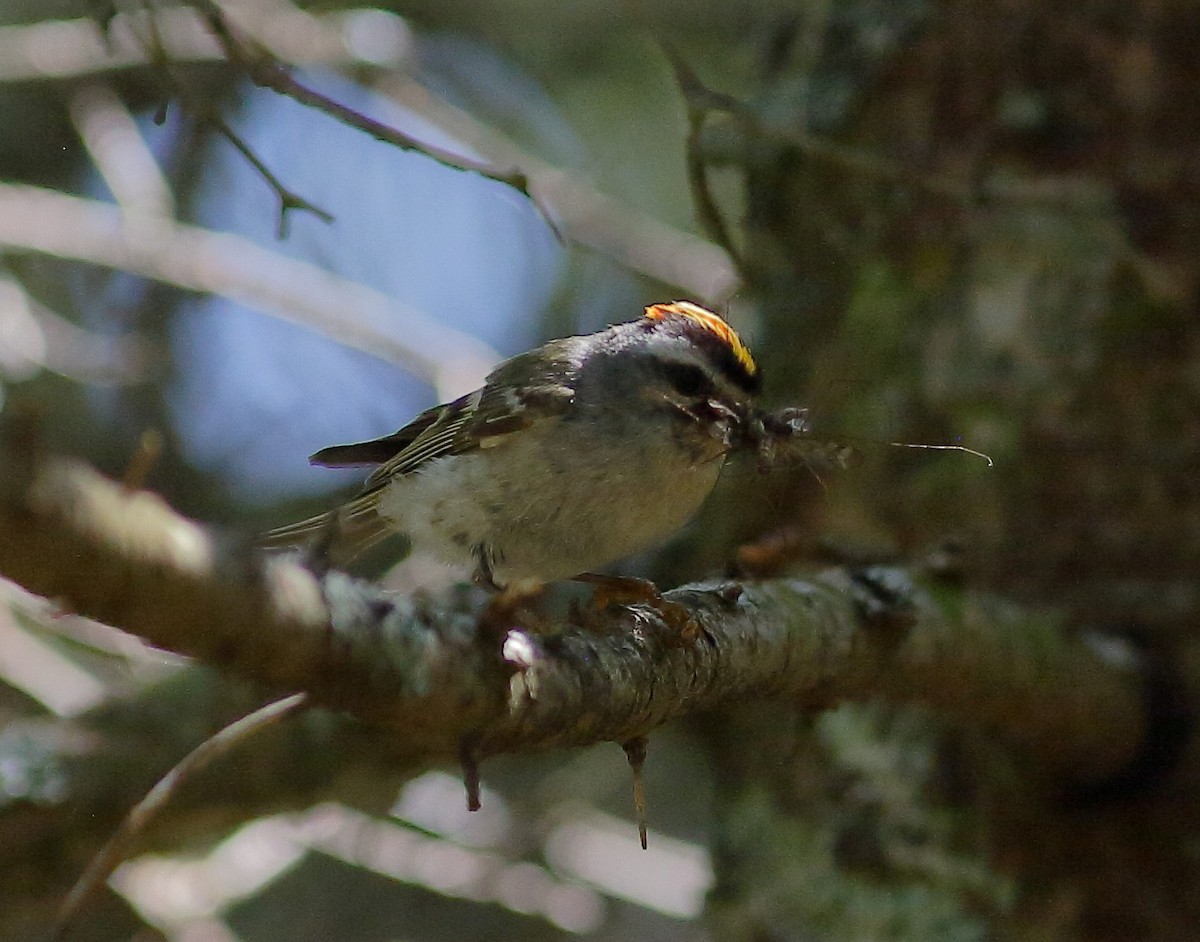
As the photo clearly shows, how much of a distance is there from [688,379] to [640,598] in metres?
0.81

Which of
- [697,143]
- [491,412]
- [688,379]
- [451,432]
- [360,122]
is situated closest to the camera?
[360,122]

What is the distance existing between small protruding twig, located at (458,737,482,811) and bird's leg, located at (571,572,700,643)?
1.50 feet

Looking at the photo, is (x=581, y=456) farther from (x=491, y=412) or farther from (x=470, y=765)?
(x=470, y=765)

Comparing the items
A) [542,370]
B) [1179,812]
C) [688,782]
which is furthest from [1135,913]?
[688,782]

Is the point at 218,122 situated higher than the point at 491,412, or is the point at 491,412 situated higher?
the point at 218,122

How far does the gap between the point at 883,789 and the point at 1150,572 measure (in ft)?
2.33

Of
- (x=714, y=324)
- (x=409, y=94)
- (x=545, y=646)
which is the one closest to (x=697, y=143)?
(x=714, y=324)

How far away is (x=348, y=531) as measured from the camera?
3.10 meters

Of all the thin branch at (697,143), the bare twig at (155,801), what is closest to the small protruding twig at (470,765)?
the bare twig at (155,801)

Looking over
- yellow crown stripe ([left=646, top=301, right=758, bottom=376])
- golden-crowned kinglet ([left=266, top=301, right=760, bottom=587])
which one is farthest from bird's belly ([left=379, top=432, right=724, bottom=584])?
yellow crown stripe ([left=646, top=301, right=758, bottom=376])

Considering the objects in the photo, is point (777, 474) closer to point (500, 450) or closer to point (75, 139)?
point (500, 450)

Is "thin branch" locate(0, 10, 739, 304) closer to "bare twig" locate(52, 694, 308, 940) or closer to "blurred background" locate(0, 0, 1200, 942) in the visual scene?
"blurred background" locate(0, 0, 1200, 942)

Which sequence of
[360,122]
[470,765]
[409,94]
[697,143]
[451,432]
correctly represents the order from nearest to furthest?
1. [470,765]
2. [360,122]
3. [697,143]
4. [451,432]
5. [409,94]

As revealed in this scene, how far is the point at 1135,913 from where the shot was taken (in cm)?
246
